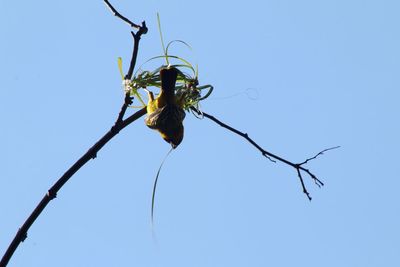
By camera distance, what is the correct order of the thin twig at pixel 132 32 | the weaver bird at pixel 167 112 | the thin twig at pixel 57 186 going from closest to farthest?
the thin twig at pixel 57 186
the thin twig at pixel 132 32
the weaver bird at pixel 167 112

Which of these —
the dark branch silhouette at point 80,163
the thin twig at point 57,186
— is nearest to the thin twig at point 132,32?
the dark branch silhouette at point 80,163

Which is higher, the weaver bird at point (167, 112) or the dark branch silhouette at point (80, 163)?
the weaver bird at point (167, 112)

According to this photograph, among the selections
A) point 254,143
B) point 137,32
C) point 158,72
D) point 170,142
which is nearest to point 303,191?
point 254,143

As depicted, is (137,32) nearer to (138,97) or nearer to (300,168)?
(138,97)

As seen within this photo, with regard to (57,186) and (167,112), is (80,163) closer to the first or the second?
(57,186)

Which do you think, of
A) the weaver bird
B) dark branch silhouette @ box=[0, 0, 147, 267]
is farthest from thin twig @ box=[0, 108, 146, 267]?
the weaver bird

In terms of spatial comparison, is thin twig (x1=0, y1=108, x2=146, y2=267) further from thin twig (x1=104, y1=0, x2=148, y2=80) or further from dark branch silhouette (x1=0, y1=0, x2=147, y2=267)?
thin twig (x1=104, y1=0, x2=148, y2=80)

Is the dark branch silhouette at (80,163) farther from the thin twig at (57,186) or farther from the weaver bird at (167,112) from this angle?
the weaver bird at (167,112)

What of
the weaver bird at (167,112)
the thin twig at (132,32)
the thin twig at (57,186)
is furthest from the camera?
the weaver bird at (167,112)

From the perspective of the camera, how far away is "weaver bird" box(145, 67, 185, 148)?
4.09 meters

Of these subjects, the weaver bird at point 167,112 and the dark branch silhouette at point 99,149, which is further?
the weaver bird at point 167,112

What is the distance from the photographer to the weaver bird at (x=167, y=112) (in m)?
4.09

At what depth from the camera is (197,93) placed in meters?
4.39

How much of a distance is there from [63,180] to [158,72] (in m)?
1.13
